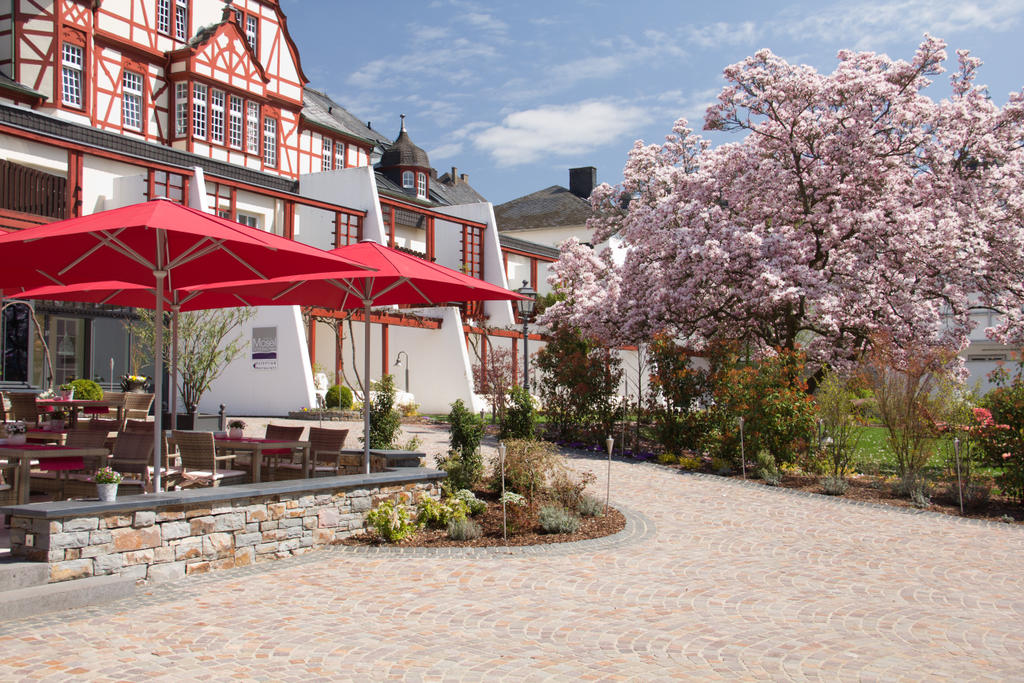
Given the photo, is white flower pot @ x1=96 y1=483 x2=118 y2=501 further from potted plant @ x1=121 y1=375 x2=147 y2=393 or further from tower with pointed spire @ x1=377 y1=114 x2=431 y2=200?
tower with pointed spire @ x1=377 y1=114 x2=431 y2=200

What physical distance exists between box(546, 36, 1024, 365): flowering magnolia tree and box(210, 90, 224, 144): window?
55.3 ft

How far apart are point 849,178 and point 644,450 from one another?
6544 mm

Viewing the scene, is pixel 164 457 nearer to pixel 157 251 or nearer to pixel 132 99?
pixel 157 251

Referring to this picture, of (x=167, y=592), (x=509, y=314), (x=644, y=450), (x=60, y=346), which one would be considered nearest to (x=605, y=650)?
(x=167, y=592)

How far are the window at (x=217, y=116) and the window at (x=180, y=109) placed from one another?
0.94 meters

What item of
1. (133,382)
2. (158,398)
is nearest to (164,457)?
(158,398)

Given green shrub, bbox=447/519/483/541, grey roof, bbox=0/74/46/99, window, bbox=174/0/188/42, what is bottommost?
green shrub, bbox=447/519/483/541

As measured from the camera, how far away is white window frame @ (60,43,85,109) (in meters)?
26.0

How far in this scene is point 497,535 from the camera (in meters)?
9.02

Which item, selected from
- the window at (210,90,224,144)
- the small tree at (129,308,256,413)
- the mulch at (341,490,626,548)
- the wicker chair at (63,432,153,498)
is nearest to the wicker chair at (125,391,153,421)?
the small tree at (129,308,256,413)

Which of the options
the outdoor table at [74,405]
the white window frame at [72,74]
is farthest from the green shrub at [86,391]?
the white window frame at [72,74]

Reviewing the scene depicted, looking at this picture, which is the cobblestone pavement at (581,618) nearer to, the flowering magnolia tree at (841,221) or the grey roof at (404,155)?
the flowering magnolia tree at (841,221)

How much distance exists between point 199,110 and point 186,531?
25389 mm

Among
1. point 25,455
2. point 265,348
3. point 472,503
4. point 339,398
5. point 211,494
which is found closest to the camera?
point 211,494
